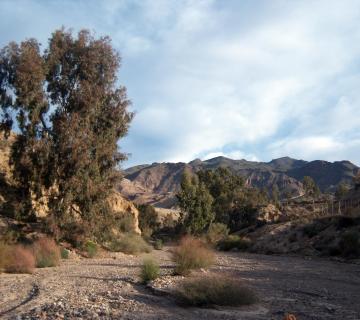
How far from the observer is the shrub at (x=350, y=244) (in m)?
32.0

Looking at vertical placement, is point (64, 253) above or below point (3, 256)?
below

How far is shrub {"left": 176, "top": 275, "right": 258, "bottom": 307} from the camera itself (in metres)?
11.7

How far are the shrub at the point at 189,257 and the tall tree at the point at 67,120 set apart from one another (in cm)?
1063

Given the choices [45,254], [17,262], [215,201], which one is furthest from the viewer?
[215,201]

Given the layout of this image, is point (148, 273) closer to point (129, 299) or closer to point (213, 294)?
point (129, 299)

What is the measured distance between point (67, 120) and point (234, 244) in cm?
2941

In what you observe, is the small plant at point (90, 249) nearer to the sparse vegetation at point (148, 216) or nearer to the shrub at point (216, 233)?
the shrub at point (216, 233)

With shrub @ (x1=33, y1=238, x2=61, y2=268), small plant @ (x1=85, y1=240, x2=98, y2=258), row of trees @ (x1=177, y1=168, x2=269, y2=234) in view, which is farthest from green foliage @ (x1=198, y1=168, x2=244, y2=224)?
shrub @ (x1=33, y1=238, x2=61, y2=268)

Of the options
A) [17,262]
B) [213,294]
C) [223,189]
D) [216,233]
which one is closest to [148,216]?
[223,189]

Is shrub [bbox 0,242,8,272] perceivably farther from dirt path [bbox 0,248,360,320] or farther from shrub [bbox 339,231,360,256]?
shrub [bbox 339,231,360,256]

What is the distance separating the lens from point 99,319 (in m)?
9.72

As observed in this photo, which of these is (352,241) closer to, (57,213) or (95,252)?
(95,252)

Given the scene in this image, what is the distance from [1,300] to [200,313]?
5.23 metres

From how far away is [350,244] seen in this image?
32625mm
